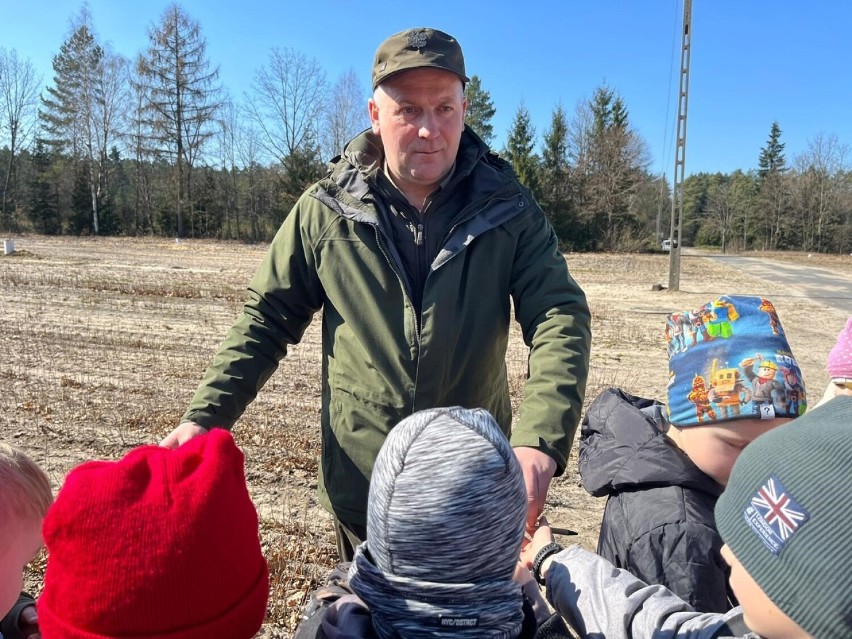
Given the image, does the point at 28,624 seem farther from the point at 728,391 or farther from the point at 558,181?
the point at 558,181

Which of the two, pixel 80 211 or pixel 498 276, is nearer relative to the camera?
pixel 498 276

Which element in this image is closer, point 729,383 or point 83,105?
point 729,383

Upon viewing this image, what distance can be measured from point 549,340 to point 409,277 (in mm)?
510

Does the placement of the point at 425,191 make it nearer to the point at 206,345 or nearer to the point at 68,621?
the point at 68,621

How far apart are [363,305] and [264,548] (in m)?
2.28

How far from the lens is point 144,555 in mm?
1147

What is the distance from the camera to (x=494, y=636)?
1.11 m

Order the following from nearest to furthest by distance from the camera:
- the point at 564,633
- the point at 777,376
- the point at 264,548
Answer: the point at 564,633
the point at 777,376
the point at 264,548

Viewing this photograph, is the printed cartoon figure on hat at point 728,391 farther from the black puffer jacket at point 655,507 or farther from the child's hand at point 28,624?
the child's hand at point 28,624

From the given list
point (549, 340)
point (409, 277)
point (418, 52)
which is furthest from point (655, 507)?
point (418, 52)

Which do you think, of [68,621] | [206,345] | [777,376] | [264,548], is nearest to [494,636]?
[68,621]

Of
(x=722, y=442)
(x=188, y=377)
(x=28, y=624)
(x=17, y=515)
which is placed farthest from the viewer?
(x=188, y=377)

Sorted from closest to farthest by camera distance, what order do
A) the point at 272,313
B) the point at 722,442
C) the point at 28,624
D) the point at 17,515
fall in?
1. the point at 17,515
2. the point at 28,624
3. the point at 722,442
4. the point at 272,313

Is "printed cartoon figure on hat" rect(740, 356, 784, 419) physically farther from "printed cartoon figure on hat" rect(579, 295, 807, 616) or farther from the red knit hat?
the red knit hat
